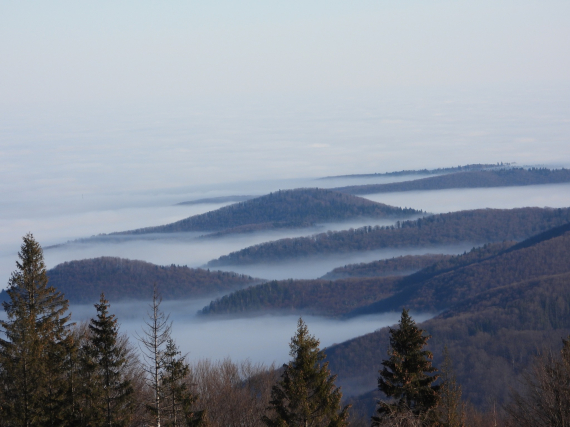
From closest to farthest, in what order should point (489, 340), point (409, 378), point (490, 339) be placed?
point (409, 378) → point (489, 340) → point (490, 339)

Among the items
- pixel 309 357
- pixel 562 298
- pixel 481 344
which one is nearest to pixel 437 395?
pixel 309 357

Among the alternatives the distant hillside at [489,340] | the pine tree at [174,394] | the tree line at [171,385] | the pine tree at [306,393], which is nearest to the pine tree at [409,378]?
the tree line at [171,385]

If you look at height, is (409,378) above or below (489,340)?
above

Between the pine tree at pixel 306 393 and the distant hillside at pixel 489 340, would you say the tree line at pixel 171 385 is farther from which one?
the distant hillside at pixel 489 340

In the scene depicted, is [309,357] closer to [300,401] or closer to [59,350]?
[300,401]

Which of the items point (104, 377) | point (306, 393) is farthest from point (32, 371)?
point (306, 393)

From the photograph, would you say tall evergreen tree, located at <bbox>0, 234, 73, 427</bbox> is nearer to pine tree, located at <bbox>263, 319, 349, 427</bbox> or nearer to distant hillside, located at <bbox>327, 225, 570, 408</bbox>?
pine tree, located at <bbox>263, 319, 349, 427</bbox>

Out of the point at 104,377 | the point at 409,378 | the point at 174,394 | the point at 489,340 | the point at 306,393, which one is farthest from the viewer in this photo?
the point at 489,340

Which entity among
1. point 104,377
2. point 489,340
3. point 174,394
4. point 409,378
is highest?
point 104,377

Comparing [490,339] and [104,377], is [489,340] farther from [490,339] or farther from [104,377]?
[104,377]

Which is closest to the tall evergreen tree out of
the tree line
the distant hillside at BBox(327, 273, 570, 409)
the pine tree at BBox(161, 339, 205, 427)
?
the tree line
